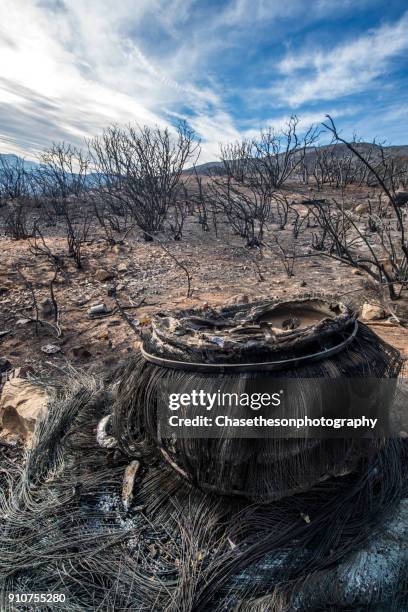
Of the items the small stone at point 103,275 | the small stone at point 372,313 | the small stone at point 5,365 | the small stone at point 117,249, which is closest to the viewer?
the small stone at point 5,365

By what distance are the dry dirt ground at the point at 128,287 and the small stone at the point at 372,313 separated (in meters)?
0.14

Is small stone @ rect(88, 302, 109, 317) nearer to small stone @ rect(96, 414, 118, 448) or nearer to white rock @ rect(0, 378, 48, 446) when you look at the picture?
white rock @ rect(0, 378, 48, 446)

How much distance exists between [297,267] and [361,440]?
4.63 m

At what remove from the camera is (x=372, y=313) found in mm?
3686

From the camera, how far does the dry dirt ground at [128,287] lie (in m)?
3.56

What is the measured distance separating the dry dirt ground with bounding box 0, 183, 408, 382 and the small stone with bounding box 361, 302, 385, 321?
0.14 meters

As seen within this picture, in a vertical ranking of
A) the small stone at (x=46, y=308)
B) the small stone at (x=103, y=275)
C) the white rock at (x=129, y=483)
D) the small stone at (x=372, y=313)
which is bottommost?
the small stone at (x=46, y=308)

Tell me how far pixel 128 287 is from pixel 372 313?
3.28m

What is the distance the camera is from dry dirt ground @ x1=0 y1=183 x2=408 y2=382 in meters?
3.56

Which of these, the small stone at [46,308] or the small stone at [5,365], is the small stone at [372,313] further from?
the small stone at [46,308]

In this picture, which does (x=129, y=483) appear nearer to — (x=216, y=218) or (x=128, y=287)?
(x=128, y=287)

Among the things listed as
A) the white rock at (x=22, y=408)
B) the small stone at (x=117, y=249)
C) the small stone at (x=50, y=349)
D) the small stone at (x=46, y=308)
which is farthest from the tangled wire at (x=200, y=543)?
the small stone at (x=117, y=249)

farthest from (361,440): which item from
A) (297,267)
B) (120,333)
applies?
(297,267)

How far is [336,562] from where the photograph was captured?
1.29m
